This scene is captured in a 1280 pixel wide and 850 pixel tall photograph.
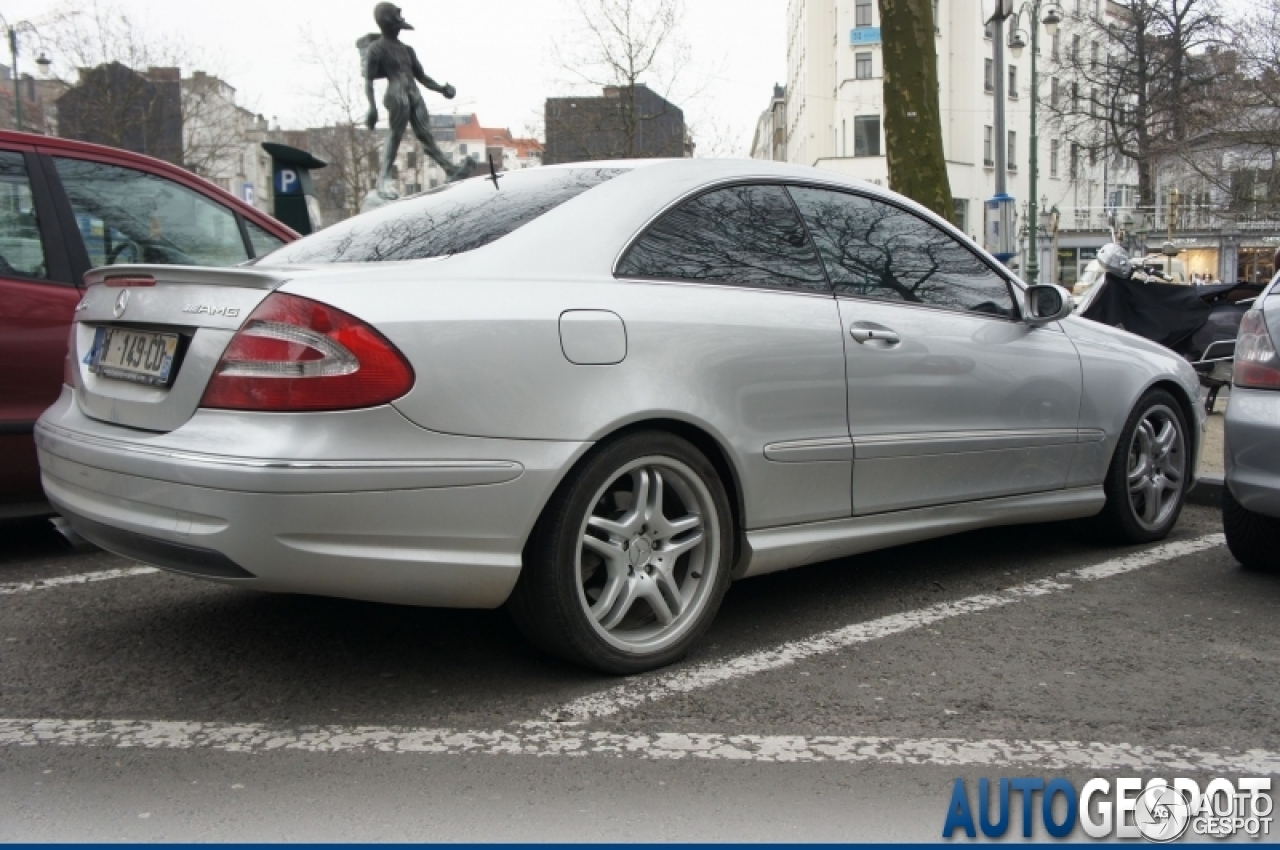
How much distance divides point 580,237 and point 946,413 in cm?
158

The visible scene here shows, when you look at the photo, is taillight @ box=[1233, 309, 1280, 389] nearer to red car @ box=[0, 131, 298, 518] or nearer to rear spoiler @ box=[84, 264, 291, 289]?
rear spoiler @ box=[84, 264, 291, 289]

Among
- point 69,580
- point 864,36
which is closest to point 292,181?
point 69,580

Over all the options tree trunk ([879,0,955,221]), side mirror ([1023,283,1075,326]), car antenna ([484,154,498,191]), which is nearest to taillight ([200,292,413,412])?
car antenna ([484,154,498,191])

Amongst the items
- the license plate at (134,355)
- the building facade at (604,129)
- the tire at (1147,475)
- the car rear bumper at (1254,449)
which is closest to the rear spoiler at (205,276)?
the license plate at (134,355)

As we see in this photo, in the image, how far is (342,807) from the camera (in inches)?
97.7

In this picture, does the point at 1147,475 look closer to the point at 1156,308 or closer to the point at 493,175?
the point at 493,175

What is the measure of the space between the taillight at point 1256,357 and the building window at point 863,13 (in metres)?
52.1

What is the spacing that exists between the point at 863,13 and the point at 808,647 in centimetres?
5404

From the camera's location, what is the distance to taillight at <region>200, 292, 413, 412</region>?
2.82 meters

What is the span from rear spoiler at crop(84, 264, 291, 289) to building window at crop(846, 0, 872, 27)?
5384cm

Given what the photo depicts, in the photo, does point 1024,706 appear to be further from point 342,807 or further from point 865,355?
point 342,807

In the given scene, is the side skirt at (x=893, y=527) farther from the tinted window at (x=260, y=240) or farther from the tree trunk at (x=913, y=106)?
the tree trunk at (x=913, y=106)

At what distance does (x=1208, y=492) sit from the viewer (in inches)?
246

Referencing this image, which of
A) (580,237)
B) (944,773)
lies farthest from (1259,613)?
(580,237)
